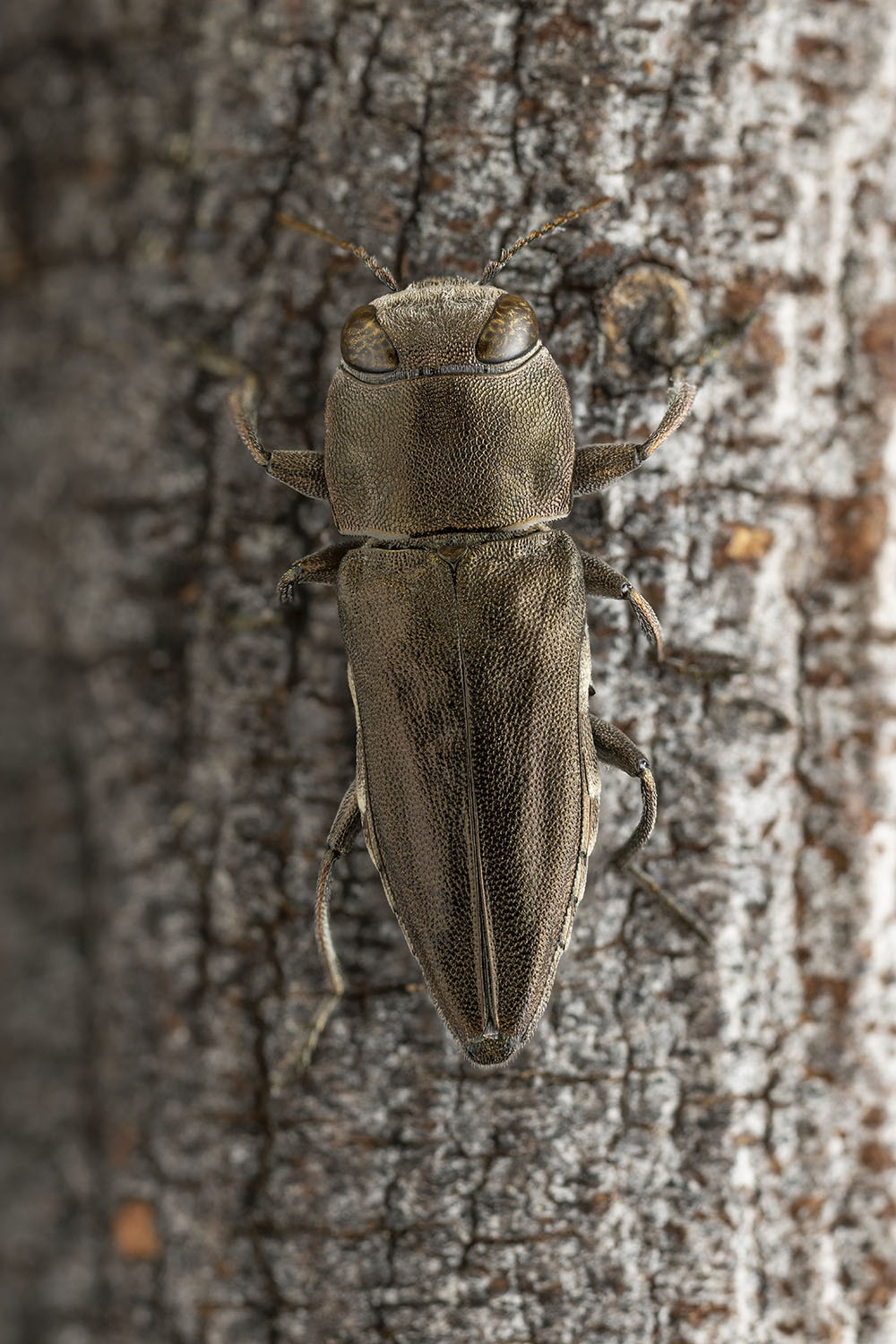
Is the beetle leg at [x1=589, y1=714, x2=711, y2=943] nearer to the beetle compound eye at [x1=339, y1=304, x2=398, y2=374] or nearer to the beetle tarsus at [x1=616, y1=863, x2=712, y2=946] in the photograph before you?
the beetle tarsus at [x1=616, y1=863, x2=712, y2=946]

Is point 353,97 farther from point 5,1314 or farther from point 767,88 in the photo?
point 5,1314

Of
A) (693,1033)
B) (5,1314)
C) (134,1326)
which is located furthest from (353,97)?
(5,1314)

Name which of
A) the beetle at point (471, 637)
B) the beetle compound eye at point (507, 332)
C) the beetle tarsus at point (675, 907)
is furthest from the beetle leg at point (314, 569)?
the beetle tarsus at point (675, 907)

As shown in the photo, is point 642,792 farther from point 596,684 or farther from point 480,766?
point 480,766

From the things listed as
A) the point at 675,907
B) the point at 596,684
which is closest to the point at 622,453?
the point at 596,684

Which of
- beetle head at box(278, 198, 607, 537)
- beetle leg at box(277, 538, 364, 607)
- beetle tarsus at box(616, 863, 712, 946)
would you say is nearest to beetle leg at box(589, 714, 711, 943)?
beetle tarsus at box(616, 863, 712, 946)

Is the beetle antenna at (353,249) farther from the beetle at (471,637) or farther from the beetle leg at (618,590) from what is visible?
the beetle leg at (618,590)

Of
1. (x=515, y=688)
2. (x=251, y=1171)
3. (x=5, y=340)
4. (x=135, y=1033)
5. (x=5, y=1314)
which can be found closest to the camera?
(x=515, y=688)
